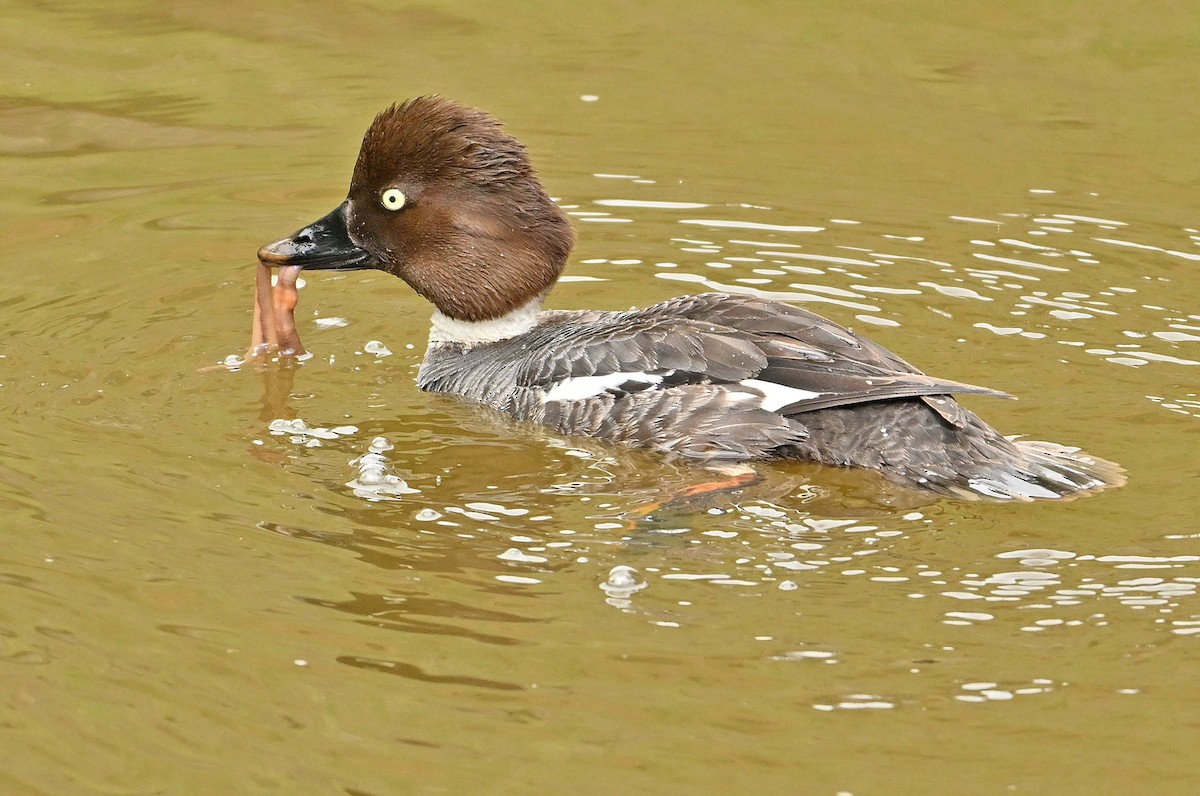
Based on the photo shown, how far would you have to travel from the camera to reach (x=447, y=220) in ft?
22.5

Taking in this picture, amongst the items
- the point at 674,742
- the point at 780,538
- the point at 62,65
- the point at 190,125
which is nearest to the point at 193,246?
the point at 190,125

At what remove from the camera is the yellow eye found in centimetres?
682

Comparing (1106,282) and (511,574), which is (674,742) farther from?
(1106,282)

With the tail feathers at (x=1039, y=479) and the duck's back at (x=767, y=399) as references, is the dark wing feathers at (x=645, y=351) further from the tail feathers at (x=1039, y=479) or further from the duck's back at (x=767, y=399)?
the tail feathers at (x=1039, y=479)

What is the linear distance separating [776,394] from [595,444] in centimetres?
76

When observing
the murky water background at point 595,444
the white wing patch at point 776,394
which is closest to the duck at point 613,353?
the white wing patch at point 776,394

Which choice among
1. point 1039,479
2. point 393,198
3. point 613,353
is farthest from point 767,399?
point 393,198

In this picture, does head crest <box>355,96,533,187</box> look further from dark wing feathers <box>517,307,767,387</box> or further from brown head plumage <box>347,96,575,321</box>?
dark wing feathers <box>517,307,767,387</box>

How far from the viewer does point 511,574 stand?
503 cm

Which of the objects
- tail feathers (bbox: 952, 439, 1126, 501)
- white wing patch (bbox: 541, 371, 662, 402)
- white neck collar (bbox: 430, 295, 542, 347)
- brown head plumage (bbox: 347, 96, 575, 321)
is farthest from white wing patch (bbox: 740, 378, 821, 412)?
white neck collar (bbox: 430, 295, 542, 347)

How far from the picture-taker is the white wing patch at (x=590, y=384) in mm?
6246

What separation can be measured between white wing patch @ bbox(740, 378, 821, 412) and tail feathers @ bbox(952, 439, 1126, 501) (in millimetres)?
638

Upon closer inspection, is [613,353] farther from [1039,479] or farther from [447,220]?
[1039,479]

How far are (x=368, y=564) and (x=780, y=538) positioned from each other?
1335mm
